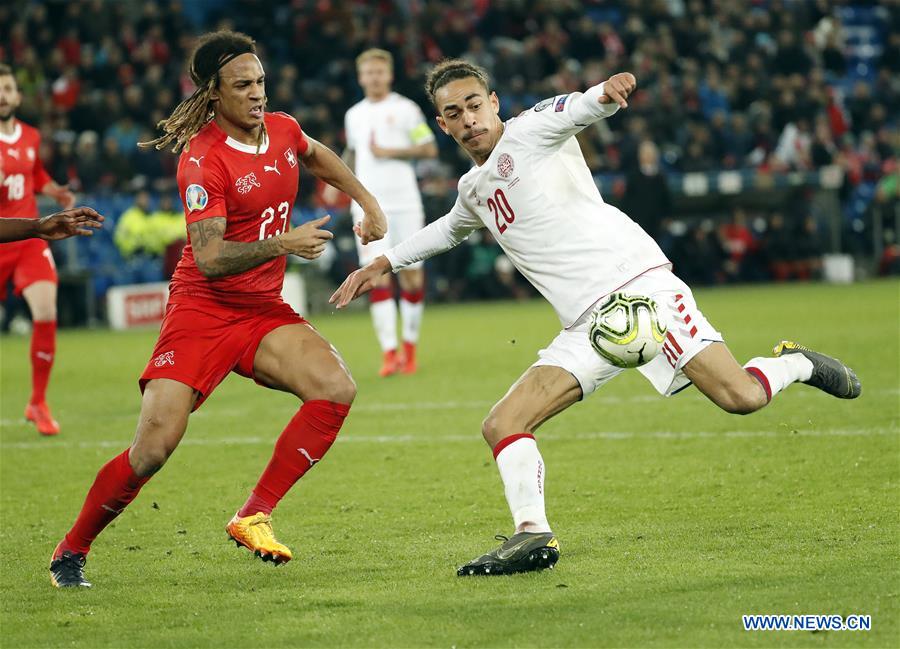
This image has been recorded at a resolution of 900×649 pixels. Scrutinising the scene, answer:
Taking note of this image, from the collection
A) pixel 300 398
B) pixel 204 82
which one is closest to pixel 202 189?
pixel 204 82

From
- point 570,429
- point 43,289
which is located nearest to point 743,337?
point 570,429

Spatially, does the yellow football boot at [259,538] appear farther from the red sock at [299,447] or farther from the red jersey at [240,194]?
the red jersey at [240,194]

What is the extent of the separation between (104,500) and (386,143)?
8.44 meters

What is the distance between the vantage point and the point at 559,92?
25188 mm

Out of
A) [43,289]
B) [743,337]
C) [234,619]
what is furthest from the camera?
[743,337]

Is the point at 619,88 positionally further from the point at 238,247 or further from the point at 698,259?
the point at 698,259

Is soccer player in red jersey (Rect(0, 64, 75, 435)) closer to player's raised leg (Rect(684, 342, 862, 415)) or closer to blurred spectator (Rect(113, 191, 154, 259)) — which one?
player's raised leg (Rect(684, 342, 862, 415))

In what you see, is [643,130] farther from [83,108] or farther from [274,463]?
[274,463]

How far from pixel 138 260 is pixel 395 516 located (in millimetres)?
14723

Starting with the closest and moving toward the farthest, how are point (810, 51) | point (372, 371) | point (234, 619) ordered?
1. point (234, 619)
2. point (372, 371)
3. point (810, 51)

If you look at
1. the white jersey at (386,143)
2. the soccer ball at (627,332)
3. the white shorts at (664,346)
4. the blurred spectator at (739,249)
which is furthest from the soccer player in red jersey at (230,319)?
the blurred spectator at (739,249)

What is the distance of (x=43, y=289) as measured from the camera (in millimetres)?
10281

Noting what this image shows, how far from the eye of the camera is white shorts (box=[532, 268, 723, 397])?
5789 mm

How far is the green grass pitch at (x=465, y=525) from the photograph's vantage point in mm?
4738
